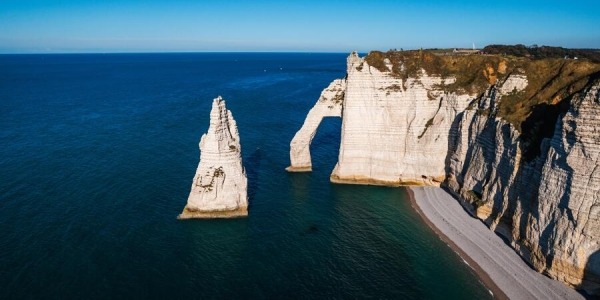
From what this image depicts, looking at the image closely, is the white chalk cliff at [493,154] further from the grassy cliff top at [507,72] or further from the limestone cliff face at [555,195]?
the grassy cliff top at [507,72]

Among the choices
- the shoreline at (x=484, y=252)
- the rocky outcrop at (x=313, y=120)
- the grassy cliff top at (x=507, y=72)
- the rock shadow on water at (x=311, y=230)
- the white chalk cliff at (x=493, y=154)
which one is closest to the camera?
the white chalk cliff at (x=493, y=154)

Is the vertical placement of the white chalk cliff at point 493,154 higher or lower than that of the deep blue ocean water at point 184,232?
higher

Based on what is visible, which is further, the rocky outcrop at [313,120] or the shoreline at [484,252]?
the rocky outcrop at [313,120]

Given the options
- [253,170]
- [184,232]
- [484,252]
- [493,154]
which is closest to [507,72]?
[493,154]

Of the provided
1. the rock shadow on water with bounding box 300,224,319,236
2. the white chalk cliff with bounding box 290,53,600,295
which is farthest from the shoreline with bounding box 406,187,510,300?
the rock shadow on water with bounding box 300,224,319,236

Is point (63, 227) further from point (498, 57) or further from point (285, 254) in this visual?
point (498, 57)

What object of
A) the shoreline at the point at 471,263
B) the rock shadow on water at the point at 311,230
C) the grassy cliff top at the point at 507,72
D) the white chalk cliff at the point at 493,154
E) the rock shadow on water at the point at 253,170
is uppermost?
the grassy cliff top at the point at 507,72

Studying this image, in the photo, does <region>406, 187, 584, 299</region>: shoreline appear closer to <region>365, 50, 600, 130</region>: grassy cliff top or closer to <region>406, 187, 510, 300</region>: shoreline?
<region>406, 187, 510, 300</region>: shoreline

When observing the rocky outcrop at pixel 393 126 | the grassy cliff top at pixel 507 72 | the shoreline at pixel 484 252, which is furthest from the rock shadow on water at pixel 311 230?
the grassy cliff top at pixel 507 72
